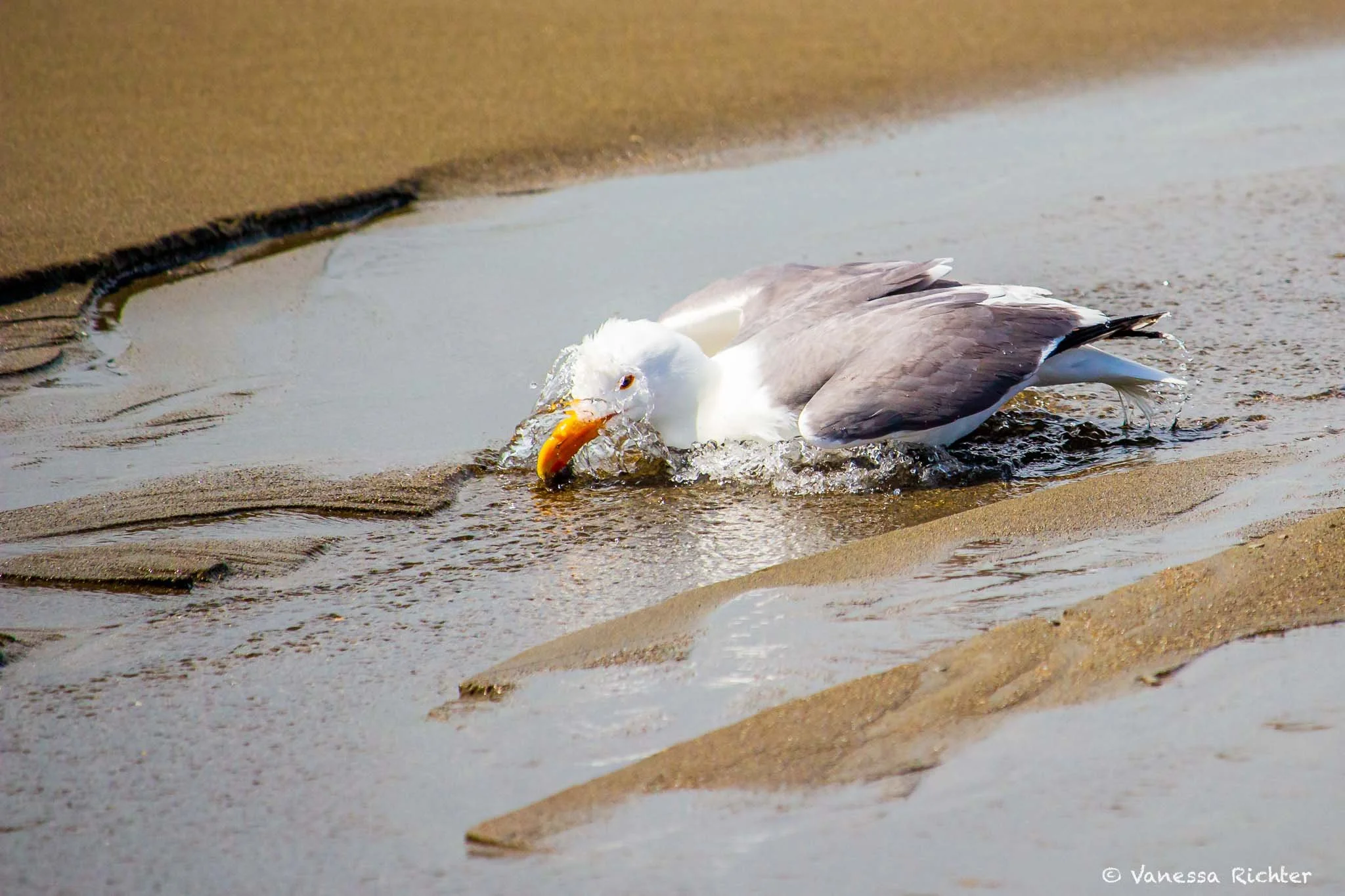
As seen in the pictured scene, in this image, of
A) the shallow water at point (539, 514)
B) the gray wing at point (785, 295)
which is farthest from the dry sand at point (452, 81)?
the gray wing at point (785, 295)

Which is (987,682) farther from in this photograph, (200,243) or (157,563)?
(200,243)

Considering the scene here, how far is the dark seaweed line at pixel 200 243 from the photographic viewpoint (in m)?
5.59

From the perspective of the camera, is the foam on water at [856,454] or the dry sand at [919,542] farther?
the foam on water at [856,454]

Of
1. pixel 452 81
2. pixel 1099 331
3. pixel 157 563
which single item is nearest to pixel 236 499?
pixel 157 563

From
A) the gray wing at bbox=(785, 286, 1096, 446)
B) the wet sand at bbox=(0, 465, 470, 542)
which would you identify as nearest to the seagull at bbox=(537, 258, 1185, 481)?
the gray wing at bbox=(785, 286, 1096, 446)

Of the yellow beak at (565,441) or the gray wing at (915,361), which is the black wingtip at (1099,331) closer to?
the gray wing at (915,361)

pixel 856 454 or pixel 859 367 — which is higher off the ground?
pixel 859 367

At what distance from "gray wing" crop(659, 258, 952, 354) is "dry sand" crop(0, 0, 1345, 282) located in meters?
2.67

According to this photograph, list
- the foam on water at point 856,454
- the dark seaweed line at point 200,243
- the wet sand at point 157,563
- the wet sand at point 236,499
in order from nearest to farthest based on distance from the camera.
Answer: the wet sand at point 157,563, the wet sand at point 236,499, the foam on water at point 856,454, the dark seaweed line at point 200,243

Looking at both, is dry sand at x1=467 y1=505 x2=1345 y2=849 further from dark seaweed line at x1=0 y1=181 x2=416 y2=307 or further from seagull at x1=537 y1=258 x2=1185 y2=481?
dark seaweed line at x1=0 y1=181 x2=416 y2=307

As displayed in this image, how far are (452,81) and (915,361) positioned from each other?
507 centimetres

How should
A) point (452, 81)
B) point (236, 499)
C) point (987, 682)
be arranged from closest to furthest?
point (987, 682)
point (236, 499)
point (452, 81)

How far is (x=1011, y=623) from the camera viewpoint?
2.85 m

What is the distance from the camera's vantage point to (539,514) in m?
3.90
